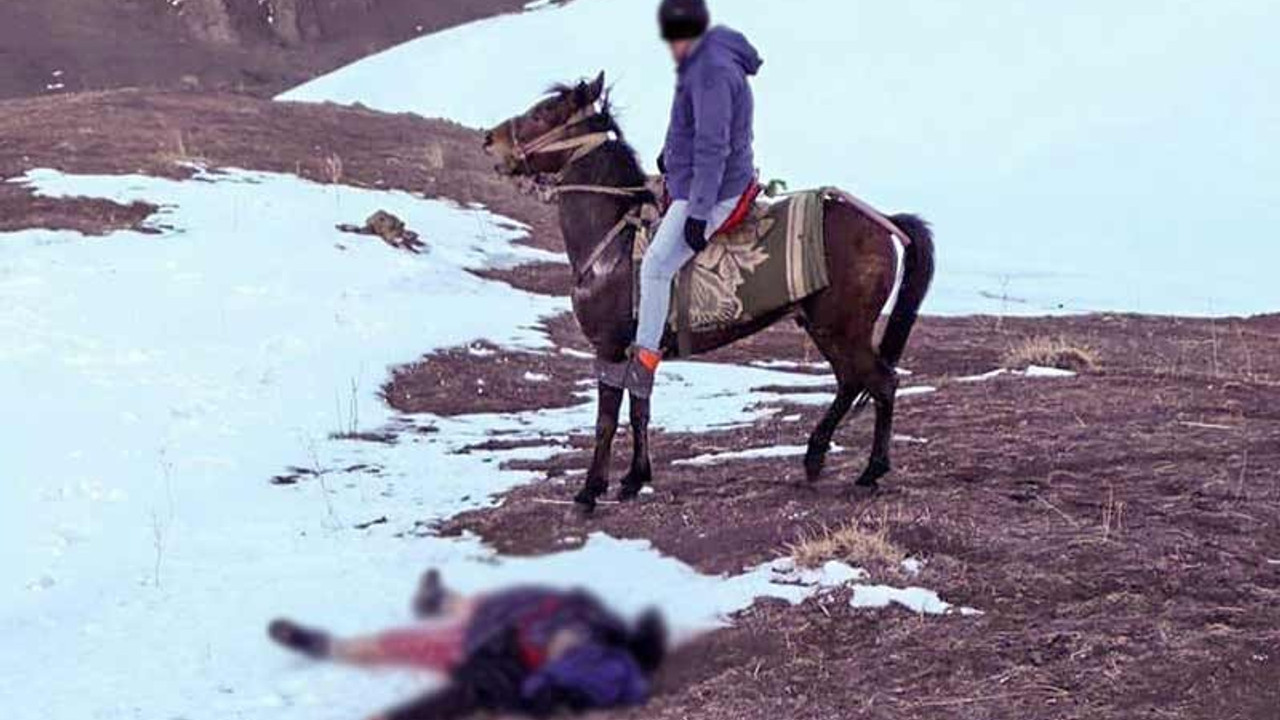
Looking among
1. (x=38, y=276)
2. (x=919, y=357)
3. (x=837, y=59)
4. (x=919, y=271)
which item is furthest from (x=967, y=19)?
(x=919, y=271)

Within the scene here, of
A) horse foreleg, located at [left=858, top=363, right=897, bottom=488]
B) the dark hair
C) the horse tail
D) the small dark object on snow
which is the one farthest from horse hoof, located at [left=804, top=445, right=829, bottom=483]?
the small dark object on snow

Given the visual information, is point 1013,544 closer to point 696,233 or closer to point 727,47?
point 696,233

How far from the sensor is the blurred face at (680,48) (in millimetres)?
6297

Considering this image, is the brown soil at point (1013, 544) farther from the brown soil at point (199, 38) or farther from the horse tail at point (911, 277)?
the brown soil at point (199, 38)

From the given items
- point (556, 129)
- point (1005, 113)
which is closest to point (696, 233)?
point (556, 129)

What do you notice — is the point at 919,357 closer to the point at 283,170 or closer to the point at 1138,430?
the point at 1138,430

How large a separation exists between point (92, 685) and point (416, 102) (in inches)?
1403

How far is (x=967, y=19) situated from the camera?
1501 inches

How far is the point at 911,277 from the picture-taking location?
280 inches

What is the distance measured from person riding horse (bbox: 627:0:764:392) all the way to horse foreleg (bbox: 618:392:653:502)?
0.54 feet

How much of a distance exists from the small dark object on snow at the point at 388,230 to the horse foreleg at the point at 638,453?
385 inches

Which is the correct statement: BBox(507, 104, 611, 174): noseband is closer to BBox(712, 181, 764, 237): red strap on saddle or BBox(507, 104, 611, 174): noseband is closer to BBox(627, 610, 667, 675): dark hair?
BBox(712, 181, 764, 237): red strap on saddle

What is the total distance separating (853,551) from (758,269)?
1.80 m

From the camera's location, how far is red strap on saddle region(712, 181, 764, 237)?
270 inches
